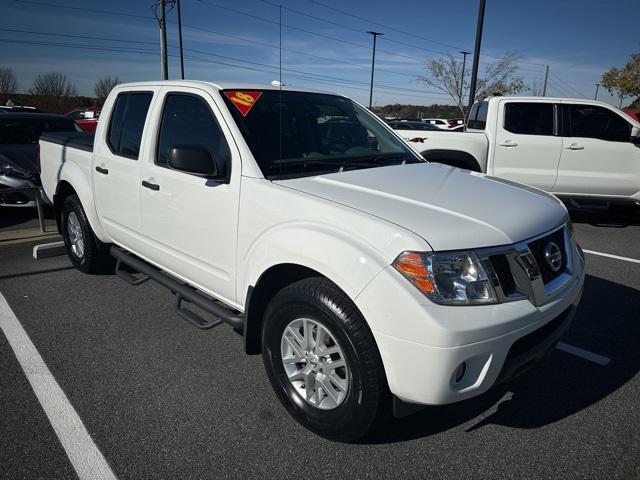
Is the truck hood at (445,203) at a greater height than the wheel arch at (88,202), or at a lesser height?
greater

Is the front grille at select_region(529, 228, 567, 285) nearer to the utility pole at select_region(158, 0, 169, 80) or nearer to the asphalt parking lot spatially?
the asphalt parking lot

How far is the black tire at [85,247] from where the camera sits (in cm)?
459

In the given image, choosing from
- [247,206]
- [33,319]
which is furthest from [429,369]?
[33,319]

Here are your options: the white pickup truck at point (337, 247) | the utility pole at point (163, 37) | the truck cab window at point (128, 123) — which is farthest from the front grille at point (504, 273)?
the utility pole at point (163, 37)

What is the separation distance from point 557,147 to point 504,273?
20.8 ft

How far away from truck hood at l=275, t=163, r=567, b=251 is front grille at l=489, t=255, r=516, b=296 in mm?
73

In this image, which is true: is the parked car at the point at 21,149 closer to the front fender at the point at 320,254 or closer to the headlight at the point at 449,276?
the front fender at the point at 320,254

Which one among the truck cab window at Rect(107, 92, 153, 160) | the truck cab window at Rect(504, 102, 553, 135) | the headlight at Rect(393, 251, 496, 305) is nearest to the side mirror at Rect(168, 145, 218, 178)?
the truck cab window at Rect(107, 92, 153, 160)

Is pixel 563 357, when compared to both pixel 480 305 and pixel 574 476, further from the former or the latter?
pixel 480 305

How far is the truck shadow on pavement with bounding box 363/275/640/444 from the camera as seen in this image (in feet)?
8.75

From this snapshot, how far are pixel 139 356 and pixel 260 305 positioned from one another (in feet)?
3.91

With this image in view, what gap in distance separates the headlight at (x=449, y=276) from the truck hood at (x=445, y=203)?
0.06m

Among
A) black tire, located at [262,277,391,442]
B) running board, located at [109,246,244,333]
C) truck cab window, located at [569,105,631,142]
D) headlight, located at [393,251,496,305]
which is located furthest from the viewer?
truck cab window, located at [569,105,631,142]

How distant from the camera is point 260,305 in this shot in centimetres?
278
